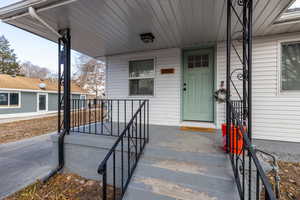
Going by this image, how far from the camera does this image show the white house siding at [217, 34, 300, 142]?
3.11 meters

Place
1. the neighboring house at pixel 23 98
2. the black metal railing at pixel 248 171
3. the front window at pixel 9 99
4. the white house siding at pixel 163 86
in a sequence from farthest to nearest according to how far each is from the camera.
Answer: the neighboring house at pixel 23 98 < the front window at pixel 9 99 < the white house siding at pixel 163 86 < the black metal railing at pixel 248 171

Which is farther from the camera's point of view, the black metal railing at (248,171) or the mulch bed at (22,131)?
the mulch bed at (22,131)

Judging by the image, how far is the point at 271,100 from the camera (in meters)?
3.26

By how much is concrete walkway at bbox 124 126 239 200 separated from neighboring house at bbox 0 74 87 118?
12618 millimetres

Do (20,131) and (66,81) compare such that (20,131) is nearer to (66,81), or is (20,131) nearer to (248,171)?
(66,81)

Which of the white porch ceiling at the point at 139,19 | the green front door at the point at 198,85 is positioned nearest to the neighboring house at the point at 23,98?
the white porch ceiling at the point at 139,19

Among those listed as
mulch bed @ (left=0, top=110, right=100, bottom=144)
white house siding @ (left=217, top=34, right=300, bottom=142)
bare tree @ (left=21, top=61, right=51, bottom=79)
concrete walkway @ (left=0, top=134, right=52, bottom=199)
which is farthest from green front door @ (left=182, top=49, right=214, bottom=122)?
bare tree @ (left=21, top=61, right=51, bottom=79)

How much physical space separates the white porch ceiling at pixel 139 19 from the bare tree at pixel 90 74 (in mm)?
12575

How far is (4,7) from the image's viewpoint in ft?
7.75

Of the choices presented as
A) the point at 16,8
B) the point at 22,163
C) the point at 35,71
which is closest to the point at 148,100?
the point at 16,8

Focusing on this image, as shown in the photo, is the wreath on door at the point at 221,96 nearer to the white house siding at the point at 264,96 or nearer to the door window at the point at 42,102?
the white house siding at the point at 264,96

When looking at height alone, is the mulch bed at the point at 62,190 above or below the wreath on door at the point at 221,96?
below

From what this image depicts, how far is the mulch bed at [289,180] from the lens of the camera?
1944 mm

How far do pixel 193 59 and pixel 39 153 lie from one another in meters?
4.78
